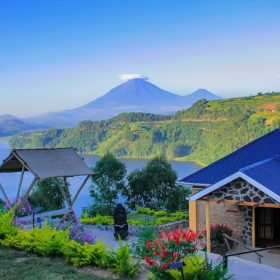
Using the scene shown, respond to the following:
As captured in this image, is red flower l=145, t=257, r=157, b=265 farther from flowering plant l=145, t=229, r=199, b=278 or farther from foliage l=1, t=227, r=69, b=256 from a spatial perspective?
foliage l=1, t=227, r=69, b=256

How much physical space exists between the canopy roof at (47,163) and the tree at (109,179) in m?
14.1

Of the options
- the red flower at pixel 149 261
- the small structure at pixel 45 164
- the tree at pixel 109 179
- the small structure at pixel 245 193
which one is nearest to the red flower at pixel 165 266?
the red flower at pixel 149 261

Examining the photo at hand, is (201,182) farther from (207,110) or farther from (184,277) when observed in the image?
(207,110)

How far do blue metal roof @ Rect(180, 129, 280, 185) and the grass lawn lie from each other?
689cm

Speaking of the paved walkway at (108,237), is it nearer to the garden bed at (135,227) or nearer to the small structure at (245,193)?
the garden bed at (135,227)

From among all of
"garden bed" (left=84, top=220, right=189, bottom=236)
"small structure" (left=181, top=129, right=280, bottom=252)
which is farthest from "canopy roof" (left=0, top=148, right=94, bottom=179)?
"small structure" (left=181, top=129, right=280, bottom=252)

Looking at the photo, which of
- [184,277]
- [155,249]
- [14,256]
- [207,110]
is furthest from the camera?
[207,110]

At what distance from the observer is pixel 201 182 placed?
15.8m

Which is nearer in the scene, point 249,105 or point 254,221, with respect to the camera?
point 254,221

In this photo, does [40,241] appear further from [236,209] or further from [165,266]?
[236,209]

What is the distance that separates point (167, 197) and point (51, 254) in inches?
843

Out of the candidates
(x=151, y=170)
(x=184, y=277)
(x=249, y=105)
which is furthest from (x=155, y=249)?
(x=249, y=105)

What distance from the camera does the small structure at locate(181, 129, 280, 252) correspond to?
11.7m

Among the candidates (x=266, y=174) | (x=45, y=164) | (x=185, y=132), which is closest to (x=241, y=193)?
(x=266, y=174)
